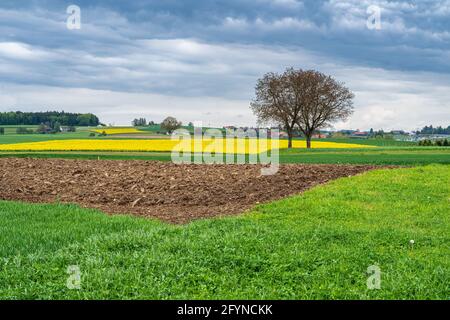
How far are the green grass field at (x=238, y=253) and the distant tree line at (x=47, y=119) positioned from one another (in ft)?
215

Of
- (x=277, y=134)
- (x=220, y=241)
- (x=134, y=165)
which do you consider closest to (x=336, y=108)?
(x=277, y=134)

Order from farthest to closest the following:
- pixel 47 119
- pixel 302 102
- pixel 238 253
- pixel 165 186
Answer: pixel 47 119
pixel 302 102
pixel 165 186
pixel 238 253

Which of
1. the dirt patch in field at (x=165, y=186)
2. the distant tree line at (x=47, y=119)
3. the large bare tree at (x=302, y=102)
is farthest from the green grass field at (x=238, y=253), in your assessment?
the distant tree line at (x=47, y=119)

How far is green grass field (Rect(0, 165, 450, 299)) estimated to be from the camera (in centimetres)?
692

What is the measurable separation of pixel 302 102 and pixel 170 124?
18108 mm

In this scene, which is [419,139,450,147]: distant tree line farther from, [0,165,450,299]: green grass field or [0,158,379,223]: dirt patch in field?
[0,165,450,299]: green grass field

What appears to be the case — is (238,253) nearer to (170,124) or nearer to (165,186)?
(165,186)

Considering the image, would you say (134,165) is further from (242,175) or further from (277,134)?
(277,134)

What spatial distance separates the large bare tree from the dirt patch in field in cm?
3763

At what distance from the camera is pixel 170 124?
66688mm

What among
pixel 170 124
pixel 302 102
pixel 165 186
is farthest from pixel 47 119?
pixel 165 186

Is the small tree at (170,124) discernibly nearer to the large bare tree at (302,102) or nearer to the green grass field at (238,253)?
the large bare tree at (302,102)
